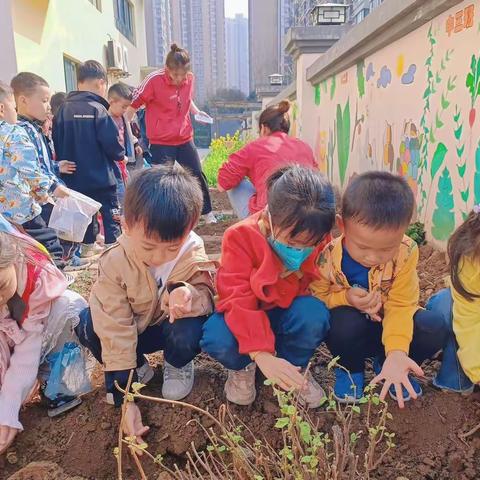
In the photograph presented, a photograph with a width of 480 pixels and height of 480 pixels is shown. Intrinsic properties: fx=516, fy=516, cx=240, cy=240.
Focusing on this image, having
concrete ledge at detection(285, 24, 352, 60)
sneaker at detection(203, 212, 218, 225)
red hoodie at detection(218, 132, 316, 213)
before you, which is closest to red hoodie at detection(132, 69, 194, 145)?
sneaker at detection(203, 212, 218, 225)

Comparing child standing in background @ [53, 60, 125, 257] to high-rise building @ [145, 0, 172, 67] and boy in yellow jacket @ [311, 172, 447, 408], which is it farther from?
high-rise building @ [145, 0, 172, 67]

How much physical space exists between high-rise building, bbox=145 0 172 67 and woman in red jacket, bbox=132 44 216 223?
31937 millimetres

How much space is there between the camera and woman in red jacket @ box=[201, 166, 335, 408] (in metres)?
1.43

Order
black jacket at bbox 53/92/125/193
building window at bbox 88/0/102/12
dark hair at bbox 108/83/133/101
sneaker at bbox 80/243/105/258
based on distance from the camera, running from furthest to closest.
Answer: building window at bbox 88/0/102/12 < dark hair at bbox 108/83/133/101 < sneaker at bbox 80/243/105/258 < black jacket at bbox 53/92/125/193

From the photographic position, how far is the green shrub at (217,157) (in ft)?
24.5

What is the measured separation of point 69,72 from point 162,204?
7448 millimetres

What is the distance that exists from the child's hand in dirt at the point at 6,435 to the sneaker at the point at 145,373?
17.5 inches

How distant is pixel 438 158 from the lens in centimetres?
282

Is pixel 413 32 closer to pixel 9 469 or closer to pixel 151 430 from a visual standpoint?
pixel 151 430

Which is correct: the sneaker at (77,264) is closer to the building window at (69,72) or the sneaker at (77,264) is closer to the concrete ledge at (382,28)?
the concrete ledge at (382,28)

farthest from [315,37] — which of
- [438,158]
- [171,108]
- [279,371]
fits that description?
[279,371]

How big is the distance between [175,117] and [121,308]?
10.3 feet

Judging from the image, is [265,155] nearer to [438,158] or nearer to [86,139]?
[438,158]

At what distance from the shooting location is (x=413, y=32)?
3.08 meters
